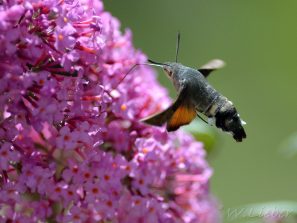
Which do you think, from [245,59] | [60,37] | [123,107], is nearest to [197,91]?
[123,107]

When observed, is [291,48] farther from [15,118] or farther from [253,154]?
[15,118]

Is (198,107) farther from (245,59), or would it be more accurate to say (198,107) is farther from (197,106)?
(245,59)

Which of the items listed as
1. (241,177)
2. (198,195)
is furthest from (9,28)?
(241,177)

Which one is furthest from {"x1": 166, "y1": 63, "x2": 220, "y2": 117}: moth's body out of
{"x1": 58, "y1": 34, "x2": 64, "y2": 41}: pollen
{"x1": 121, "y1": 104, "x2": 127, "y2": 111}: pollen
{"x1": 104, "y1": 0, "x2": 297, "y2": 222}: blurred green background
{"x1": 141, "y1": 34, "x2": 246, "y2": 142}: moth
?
{"x1": 104, "y1": 0, "x2": 297, "y2": 222}: blurred green background

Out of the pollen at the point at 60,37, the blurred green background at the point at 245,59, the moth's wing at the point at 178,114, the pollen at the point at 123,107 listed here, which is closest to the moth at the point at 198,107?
the moth's wing at the point at 178,114

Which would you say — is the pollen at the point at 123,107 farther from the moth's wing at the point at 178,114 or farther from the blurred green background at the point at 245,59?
the blurred green background at the point at 245,59

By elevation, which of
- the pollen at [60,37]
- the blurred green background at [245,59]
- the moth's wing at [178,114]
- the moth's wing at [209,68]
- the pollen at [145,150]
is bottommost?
the blurred green background at [245,59]
